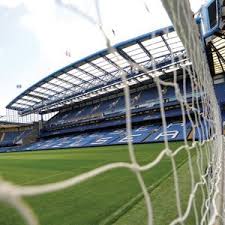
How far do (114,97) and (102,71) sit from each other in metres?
8.32

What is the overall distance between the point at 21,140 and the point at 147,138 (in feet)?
60.3

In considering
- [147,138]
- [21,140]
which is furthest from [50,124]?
[147,138]

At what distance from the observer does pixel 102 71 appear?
18438 millimetres

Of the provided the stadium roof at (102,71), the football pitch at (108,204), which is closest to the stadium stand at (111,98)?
the stadium roof at (102,71)

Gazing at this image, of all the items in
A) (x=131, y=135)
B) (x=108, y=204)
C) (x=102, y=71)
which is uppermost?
(x=102, y=71)

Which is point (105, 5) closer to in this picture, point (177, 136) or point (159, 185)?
point (159, 185)

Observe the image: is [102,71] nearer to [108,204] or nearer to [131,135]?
[108,204]

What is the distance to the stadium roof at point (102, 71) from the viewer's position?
1417cm

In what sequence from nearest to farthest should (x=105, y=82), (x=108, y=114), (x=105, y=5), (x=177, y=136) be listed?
(x=105, y=5) → (x=177, y=136) → (x=105, y=82) → (x=108, y=114)

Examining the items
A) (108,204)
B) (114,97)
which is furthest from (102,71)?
(108,204)

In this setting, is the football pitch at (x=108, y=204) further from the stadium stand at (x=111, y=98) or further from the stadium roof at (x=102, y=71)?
the stadium stand at (x=111, y=98)

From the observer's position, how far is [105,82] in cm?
2027

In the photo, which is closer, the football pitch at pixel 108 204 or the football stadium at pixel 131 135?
the football stadium at pixel 131 135

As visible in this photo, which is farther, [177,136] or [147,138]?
[147,138]
